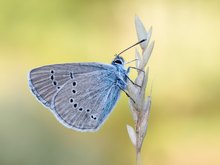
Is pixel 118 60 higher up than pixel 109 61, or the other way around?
pixel 118 60

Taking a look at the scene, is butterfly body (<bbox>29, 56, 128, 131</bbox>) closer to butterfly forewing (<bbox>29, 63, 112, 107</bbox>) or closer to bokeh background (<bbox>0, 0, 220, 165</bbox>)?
butterfly forewing (<bbox>29, 63, 112, 107</bbox>)

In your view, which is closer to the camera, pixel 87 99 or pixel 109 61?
pixel 87 99

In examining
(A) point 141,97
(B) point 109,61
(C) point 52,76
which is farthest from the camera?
(B) point 109,61

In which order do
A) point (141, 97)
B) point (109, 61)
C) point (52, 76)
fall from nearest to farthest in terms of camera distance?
point (141, 97) → point (52, 76) → point (109, 61)

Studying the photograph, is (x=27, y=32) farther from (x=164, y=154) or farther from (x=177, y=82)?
(x=164, y=154)

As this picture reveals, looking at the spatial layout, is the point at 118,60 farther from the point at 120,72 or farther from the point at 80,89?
the point at 80,89

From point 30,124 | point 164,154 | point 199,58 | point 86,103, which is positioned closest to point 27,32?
point 30,124

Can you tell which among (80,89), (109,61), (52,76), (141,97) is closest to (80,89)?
(80,89)

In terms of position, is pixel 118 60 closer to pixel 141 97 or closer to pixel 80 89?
pixel 80 89
